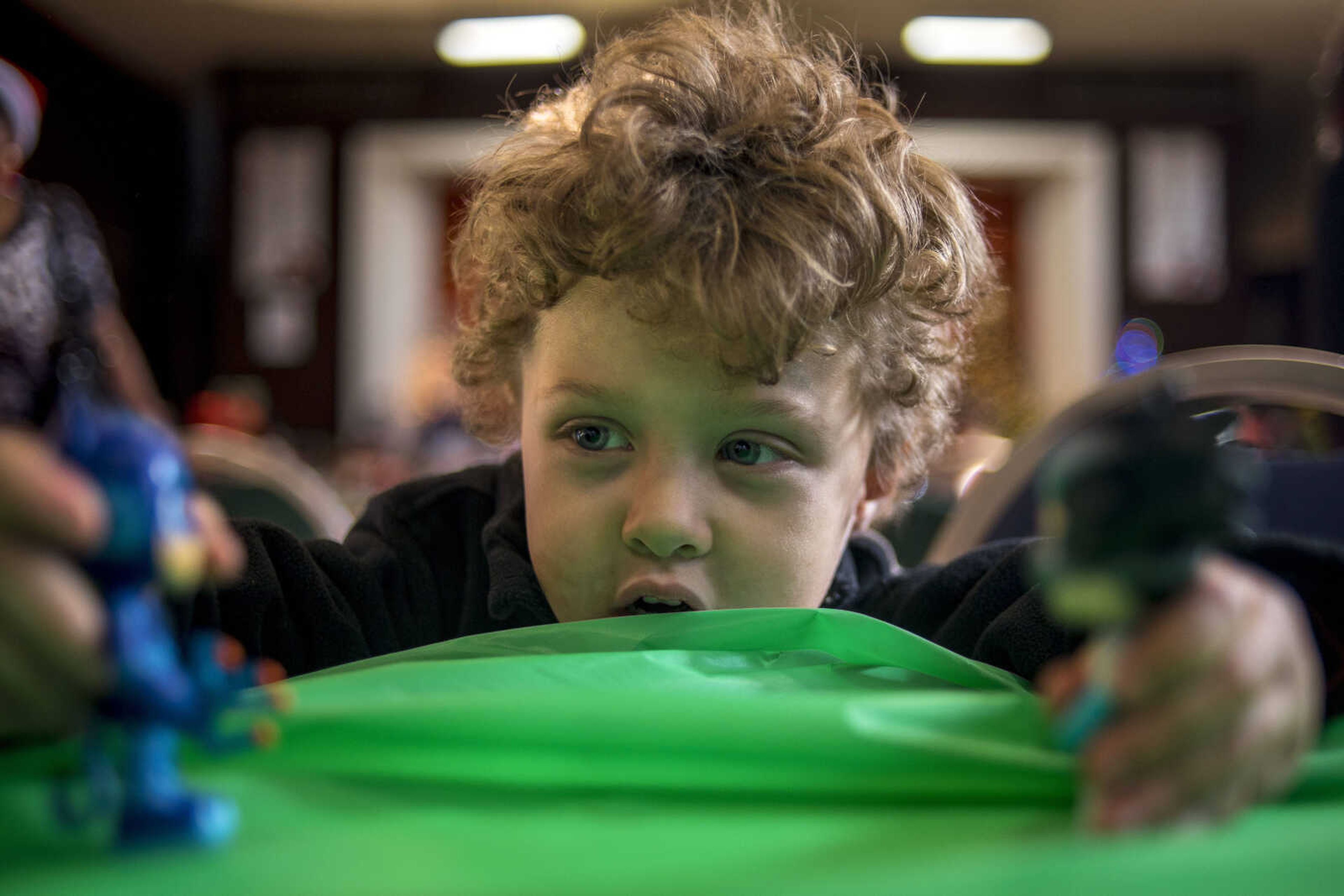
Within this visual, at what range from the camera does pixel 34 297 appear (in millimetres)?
1750

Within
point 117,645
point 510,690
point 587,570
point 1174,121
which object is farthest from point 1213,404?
point 1174,121

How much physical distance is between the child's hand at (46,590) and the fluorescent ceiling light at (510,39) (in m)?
4.35

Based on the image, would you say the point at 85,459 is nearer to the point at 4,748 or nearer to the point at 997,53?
the point at 4,748

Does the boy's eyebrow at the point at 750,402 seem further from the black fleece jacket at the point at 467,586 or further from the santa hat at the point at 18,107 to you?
the santa hat at the point at 18,107

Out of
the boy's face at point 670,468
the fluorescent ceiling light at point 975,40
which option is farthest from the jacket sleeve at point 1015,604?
the fluorescent ceiling light at point 975,40

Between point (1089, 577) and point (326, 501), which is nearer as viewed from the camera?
point (1089, 577)

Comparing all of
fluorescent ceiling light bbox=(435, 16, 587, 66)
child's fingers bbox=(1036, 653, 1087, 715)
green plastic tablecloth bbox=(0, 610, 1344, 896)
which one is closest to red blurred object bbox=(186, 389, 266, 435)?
fluorescent ceiling light bbox=(435, 16, 587, 66)

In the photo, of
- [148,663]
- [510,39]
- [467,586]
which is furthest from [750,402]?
[510,39]

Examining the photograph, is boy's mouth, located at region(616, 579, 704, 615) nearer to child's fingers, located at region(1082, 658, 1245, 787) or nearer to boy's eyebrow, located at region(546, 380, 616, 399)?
boy's eyebrow, located at region(546, 380, 616, 399)

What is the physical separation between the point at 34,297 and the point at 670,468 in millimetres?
1506

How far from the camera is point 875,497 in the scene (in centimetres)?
95

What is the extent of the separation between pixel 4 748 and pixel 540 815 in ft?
0.63

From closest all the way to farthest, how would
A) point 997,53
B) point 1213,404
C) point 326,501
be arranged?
1. point 1213,404
2. point 326,501
3. point 997,53

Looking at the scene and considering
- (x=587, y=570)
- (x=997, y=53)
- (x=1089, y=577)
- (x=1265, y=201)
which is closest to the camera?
(x=1089, y=577)
